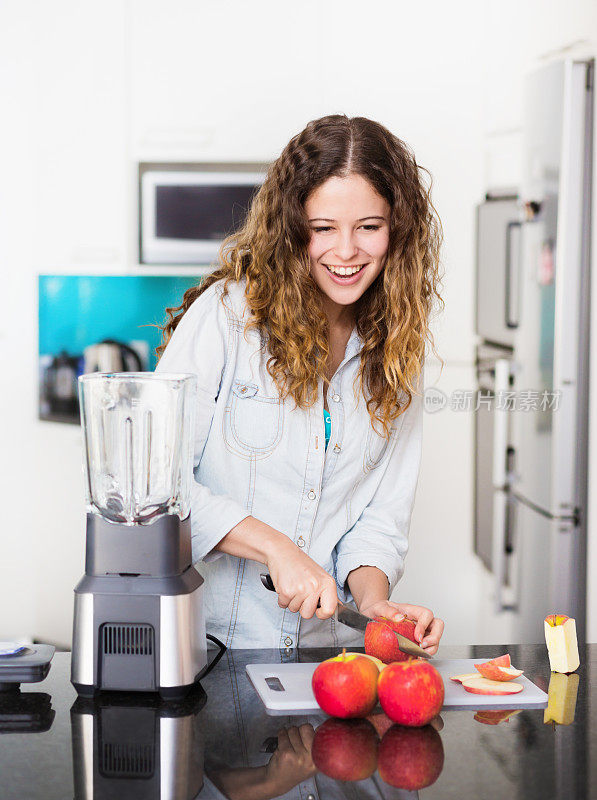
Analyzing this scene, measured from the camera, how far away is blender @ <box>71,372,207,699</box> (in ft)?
3.44

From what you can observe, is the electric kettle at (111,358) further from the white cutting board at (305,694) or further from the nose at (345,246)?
the white cutting board at (305,694)

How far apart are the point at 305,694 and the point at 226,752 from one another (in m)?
0.16

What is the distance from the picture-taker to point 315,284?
1.45 metres

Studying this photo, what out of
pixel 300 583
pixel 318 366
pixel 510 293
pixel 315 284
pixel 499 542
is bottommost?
pixel 499 542

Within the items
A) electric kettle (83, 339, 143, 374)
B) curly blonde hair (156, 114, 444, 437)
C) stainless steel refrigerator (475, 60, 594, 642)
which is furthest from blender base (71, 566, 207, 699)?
electric kettle (83, 339, 143, 374)

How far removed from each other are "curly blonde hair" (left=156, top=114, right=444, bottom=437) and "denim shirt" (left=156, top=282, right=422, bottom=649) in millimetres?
30

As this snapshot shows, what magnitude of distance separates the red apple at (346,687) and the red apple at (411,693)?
0.05 feet

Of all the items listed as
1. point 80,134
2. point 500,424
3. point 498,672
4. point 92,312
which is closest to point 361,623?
point 498,672

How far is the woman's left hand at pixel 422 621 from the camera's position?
118 centimetres

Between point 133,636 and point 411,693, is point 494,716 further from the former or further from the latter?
point 133,636

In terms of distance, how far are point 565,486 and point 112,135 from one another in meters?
1.78

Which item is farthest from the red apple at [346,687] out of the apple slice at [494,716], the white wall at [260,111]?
the white wall at [260,111]

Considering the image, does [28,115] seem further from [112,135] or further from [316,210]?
[316,210]

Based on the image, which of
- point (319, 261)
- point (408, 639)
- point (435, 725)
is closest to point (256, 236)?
point (319, 261)
